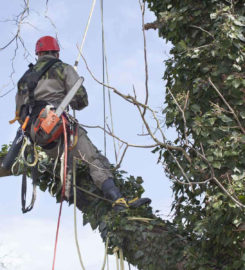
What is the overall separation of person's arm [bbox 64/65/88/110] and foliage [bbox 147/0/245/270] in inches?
34.7

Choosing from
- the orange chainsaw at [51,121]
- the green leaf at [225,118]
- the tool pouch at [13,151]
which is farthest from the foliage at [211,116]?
the tool pouch at [13,151]

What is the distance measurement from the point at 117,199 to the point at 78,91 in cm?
111

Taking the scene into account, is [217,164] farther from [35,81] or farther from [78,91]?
[35,81]

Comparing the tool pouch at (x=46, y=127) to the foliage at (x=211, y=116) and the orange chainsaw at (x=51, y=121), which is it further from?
the foliage at (x=211, y=116)

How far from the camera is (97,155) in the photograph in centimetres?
550

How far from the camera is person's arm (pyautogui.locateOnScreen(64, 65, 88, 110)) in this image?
541cm

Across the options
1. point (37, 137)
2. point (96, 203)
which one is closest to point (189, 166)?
point (96, 203)

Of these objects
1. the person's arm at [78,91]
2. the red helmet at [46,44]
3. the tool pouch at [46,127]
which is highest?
the red helmet at [46,44]

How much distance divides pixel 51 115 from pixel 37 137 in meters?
0.32

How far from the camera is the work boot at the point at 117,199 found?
5199 millimetres

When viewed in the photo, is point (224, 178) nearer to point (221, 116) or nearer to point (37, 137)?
point (221, 116)

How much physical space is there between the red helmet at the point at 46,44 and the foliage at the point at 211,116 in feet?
4.06

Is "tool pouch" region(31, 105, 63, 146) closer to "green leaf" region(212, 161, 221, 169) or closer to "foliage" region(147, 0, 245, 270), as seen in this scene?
"foliage" region(147, 0, 245, 270)

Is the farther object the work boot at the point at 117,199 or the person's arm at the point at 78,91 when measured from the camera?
the person's arm at the point at 78,91
